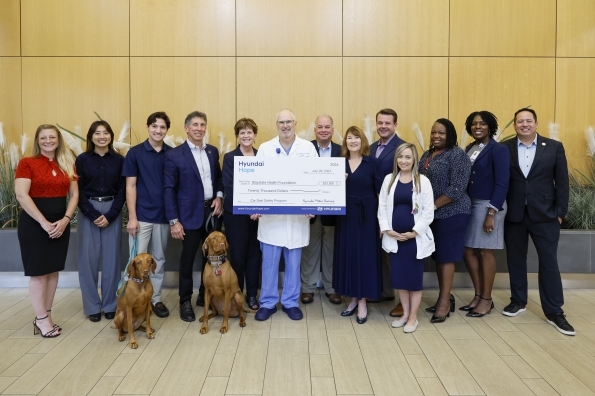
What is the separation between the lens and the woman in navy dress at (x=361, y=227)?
14.5ft

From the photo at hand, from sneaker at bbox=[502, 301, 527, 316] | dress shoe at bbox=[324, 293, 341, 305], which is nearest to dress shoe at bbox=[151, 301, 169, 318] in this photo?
dress shoe at bbox=[324, 293, 341, 305]

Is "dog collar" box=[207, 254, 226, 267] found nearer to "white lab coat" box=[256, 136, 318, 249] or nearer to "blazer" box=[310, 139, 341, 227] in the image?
"white lab coat" box=[256, 136, 318, 249]

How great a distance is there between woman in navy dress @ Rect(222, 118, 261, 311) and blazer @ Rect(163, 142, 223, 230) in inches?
10.0

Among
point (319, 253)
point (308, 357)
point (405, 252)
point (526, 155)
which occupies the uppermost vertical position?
point (526, 155)

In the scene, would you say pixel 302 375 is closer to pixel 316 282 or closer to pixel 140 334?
pixel 140 334

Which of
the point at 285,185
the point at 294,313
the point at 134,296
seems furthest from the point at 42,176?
the point at 294,313

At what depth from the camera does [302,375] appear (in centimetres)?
333

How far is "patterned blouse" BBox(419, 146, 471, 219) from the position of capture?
4.31 meters

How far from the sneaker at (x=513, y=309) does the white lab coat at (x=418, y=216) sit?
1.08m

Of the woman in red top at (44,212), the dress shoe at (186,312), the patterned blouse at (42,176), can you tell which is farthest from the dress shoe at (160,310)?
the patterned blouse at (42,176)

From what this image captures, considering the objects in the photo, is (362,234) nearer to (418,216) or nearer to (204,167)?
(418,216)

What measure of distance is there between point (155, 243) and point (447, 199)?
8.68 ft

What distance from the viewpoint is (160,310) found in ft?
15.2

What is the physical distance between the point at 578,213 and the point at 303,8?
426cm
